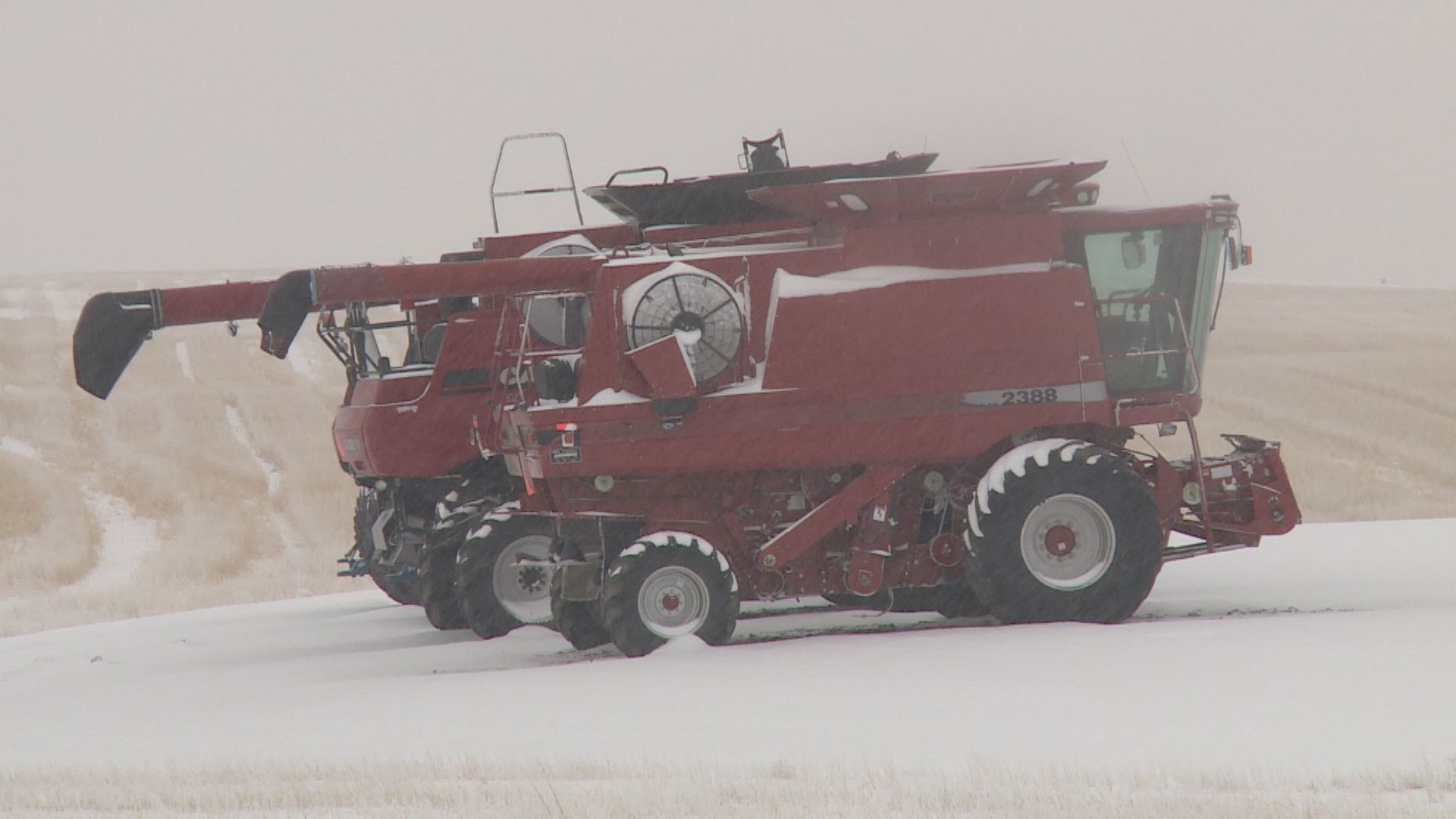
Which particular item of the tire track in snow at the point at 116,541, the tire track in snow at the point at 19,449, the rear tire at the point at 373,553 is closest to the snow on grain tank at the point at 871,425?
the rear tire at the point at 373,553

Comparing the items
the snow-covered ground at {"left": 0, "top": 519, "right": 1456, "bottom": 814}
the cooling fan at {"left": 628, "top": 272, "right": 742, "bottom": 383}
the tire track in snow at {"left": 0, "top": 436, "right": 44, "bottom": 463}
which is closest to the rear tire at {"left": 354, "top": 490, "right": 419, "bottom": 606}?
the snow-covered ground at {"left": 0, "top": 519, "right": 1456, "bottom": 814}

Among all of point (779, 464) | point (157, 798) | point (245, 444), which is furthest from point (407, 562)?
point (245, 444)

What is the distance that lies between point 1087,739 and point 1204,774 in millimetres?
944

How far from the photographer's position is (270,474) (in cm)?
2925

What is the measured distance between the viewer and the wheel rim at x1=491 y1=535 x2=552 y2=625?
13227 mm

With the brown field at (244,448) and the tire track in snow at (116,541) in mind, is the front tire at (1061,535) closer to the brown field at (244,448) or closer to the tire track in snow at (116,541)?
the brown field at (244,448)

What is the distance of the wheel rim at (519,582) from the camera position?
43.4ft

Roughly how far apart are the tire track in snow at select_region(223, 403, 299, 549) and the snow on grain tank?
13.9 m

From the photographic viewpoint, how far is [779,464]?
37.9 feet

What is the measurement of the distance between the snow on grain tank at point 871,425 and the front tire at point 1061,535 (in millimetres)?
16

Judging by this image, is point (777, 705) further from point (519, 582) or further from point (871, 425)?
point (519, 582)

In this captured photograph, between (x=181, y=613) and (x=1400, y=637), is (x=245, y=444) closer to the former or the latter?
(x=181, y=613)

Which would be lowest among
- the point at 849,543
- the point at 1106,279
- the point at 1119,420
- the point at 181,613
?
Result: the point at 181,613

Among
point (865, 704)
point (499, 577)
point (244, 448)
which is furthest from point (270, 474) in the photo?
point (865, 704)
